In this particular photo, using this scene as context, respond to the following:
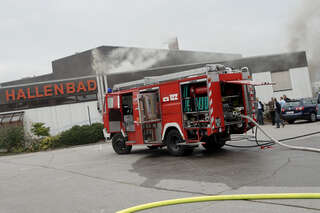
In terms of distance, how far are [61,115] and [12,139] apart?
225 inches

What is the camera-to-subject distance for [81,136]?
67.9 feet

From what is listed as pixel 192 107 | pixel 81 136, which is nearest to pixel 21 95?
pixel 81 136

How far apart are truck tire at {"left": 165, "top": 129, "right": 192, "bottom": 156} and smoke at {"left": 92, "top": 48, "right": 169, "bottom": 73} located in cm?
Result: 1803

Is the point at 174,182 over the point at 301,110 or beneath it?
beneath

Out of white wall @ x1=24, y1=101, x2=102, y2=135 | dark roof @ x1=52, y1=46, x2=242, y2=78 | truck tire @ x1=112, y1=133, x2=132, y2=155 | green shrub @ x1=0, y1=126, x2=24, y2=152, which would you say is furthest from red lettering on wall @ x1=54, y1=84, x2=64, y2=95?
truck tire @ x1=112, y1=133, x2=132, y2=155

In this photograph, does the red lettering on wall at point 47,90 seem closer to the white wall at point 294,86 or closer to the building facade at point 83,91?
the building facade at point 83,91

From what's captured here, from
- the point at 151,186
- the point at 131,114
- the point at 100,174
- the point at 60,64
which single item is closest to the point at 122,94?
the point at 131,114

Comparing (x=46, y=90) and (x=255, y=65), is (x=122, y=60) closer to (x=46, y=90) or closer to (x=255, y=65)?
(x=46, y=90)

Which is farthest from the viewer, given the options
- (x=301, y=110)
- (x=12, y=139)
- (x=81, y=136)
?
(x=12, y=139)

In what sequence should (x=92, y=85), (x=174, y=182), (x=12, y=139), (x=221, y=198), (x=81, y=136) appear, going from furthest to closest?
1. (x=92, y=85)
2. (x=12, y=139)
3. (x=81, y=136)
4. (x=174, y=182)
5. (x=221, y=198)

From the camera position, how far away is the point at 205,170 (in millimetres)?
7762

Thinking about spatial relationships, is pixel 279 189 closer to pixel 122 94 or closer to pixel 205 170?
pixel 205 170

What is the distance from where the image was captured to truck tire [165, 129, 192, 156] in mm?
10102

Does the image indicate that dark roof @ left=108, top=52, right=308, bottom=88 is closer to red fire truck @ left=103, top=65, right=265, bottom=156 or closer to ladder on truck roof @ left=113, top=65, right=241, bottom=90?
ladder on truck roof @ left=113, top=65, right=241, bottom=90
